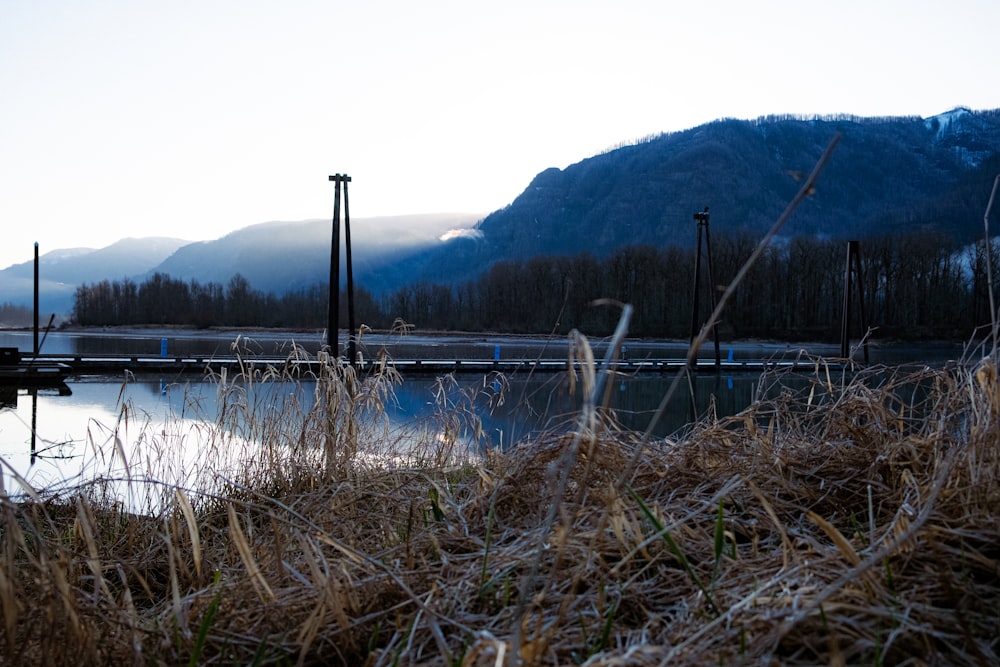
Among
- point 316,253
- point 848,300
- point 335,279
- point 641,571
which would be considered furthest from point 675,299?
point 316,253

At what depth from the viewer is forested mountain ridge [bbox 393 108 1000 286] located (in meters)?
130


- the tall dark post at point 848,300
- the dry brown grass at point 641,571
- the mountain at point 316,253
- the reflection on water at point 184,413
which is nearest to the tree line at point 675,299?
the tall dark post at point 848,300

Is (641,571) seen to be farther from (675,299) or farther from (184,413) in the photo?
(675,299)

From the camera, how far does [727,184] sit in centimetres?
13762

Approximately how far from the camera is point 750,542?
60.5 inches

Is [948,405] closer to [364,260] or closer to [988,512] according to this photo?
[988,512]

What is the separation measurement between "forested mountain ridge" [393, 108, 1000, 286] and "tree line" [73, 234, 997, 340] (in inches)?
2431

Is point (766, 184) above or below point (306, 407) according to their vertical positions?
above

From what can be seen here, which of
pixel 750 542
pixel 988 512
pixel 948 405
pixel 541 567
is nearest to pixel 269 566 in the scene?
pixel 541 567

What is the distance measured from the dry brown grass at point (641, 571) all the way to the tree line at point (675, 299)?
3891 cm

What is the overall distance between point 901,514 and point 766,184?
151 meters

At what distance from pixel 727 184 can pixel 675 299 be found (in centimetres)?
9124

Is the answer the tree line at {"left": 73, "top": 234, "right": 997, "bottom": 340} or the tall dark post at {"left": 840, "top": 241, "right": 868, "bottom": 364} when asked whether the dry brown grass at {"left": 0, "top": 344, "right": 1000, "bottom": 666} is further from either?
the tree line at {"left": 73, "top": 234, "right": 997, "bottom": 340}

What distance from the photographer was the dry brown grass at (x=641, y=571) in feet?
3.43
